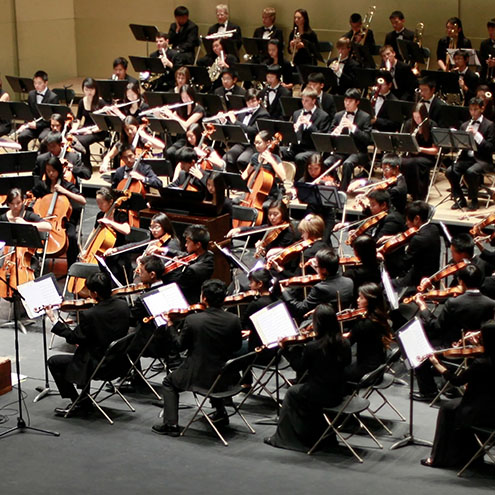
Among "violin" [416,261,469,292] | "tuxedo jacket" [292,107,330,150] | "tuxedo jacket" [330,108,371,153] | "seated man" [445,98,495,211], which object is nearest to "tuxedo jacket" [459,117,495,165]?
"seated man" [445,98,495,211]

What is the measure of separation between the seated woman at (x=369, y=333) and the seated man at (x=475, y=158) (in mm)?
4758

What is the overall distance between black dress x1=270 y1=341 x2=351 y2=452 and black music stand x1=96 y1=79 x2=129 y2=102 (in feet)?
24.6

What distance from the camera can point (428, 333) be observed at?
333 inches

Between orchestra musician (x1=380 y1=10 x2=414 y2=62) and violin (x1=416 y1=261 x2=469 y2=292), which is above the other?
orchestra musician (x1=380 y1=10 x2=414 y2=62)

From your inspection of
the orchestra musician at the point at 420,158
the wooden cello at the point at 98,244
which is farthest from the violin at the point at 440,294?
the orchestra musician at the point at 420,158

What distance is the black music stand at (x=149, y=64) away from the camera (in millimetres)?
15500

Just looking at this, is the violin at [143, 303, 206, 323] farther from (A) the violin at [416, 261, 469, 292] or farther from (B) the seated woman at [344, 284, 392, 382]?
(A) the violin at [416, 261, 469, 292]

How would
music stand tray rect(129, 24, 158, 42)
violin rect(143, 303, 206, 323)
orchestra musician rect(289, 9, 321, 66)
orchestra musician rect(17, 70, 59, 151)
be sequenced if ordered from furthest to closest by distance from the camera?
1. music stand tray rect(129, 24, 158, 42)
2. orchestra musician rect(289, 9, 321, 66)
3. orchestra musician rect(17, 70, 59, 151)
4. violin rect(143, 303, 206, 323)

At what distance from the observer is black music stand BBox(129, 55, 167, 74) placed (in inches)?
610

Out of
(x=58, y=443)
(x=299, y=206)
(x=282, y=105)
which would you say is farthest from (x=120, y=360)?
(x=282, y=105)

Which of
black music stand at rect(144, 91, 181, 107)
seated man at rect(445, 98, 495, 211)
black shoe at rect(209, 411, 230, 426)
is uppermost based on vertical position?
black music stand at rect(144, 91, 181, 107)

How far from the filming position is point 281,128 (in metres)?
12.2

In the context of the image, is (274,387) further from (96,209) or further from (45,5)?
(45,5)

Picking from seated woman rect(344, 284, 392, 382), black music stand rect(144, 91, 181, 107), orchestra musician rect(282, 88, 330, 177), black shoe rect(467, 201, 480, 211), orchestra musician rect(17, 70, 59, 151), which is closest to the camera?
seated woman rect(344, 284, 392, 382)
